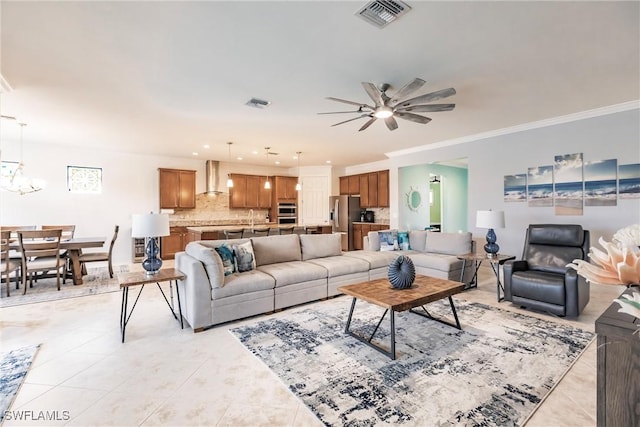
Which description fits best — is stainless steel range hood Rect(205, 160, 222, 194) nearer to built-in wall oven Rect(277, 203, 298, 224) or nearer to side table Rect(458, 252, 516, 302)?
built-in wall oven Rect(277, 203, 298, 224)

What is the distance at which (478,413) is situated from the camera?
1.83 metres

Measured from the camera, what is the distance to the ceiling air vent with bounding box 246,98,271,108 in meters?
3.80

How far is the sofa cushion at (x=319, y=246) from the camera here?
4.61 m

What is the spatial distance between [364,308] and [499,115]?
3.57m

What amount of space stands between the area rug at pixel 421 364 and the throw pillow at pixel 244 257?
0.73 meters

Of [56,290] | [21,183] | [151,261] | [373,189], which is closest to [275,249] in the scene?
[151,261]

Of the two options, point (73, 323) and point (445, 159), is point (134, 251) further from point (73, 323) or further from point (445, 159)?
point (445, 159)

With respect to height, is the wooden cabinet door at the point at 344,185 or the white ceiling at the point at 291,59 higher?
the white ceiling at the point at 291,59

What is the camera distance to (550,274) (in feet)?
12.0

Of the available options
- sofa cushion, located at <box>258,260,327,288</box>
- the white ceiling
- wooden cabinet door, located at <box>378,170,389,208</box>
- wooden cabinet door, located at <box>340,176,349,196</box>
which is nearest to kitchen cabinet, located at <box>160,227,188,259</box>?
the white ceiling

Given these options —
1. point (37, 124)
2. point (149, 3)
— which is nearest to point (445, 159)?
point (149, 3)

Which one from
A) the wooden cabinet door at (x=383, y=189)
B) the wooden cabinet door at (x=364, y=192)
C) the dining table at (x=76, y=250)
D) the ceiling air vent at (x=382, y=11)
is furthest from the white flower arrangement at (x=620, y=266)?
the wooden cabinet door at (x=364, y=192)

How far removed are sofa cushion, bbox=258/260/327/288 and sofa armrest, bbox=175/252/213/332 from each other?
0.81 m

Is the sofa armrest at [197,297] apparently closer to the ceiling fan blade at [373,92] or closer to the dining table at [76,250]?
the ceiling fan blade at [373,92]
